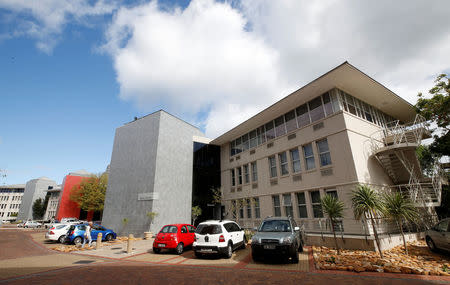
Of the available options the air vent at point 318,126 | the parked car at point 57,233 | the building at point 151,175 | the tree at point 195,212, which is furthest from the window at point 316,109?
the parked car at point 57,233

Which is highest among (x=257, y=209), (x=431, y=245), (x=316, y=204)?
(x=316, y=204)

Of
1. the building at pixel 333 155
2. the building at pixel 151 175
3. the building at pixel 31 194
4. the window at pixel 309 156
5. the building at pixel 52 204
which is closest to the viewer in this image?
the building at pixel 333 155

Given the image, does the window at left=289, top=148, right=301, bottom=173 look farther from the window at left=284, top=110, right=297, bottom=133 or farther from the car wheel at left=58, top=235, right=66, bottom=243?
the car wheel at left=58, top=235, right=66, bottom=243

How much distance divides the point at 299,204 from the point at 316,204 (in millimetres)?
1400

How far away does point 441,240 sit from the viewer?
29.2 ft

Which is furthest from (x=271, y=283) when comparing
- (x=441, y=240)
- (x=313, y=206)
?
(x=313, y=206)

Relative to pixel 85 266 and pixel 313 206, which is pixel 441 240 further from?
pixel 85 266

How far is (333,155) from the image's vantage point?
538 inches

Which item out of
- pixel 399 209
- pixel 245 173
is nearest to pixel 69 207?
pixel 245 173

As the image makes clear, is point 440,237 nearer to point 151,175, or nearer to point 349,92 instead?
point 349,92

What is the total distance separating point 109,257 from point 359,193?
13.0 meters

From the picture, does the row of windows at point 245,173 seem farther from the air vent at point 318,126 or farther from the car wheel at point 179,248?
the car wheel at point 179,248

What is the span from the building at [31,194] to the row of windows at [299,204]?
70022mm

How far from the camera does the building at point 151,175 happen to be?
63.7 feet
